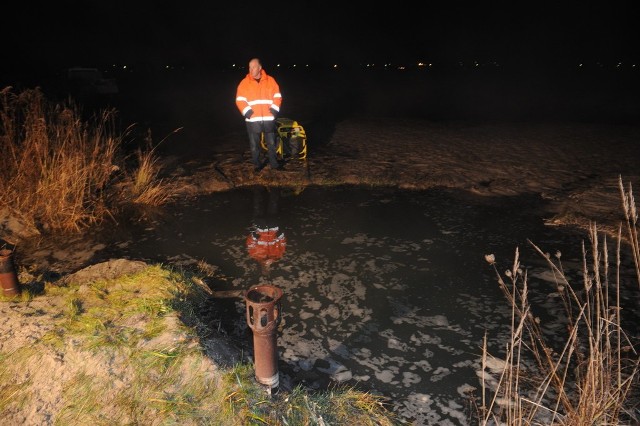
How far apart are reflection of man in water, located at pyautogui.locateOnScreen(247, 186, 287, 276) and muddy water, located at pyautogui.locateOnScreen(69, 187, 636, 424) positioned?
3cm

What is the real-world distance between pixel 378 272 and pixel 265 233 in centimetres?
168

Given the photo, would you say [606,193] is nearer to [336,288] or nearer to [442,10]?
[336,288]

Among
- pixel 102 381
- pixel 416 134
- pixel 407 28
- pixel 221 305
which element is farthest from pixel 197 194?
pixel 407 28

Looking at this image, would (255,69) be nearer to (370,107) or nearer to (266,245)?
(266,245)

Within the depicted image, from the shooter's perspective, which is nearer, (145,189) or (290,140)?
(145,189)

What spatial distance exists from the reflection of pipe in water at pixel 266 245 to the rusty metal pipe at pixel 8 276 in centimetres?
213

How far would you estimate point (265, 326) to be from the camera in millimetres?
2605

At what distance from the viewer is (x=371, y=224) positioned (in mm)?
6039

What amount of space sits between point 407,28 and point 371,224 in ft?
304

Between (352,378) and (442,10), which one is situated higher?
(442,10)

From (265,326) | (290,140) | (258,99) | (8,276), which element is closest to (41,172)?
(8,276)

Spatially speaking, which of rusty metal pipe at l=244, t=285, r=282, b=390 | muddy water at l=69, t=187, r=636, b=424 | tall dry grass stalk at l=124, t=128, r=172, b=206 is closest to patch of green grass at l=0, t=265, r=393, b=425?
rusty metal pipe at l=244, t=285, r=282, b=390

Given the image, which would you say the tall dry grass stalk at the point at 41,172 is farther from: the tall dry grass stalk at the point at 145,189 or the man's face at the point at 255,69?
the man's face at the point at 255,69

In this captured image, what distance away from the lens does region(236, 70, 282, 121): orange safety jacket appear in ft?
24.2
